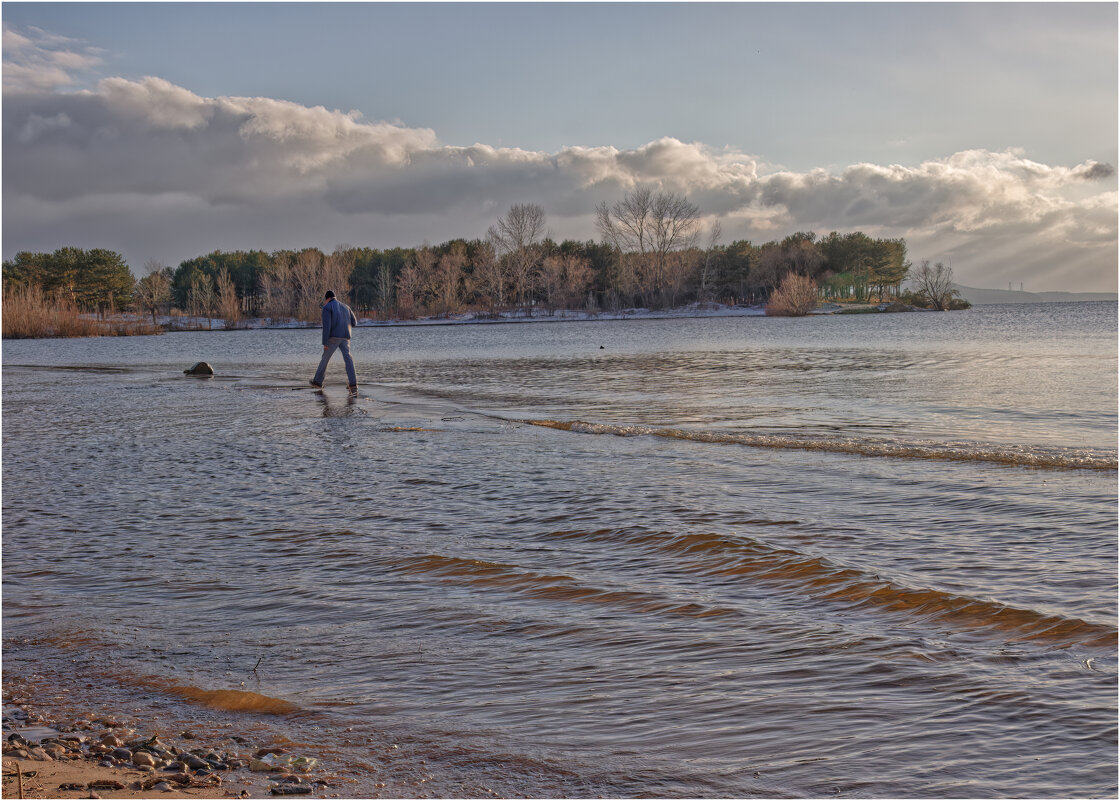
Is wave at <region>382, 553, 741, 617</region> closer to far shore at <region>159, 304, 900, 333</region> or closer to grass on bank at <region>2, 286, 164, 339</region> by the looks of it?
grass on bank at <region>2, 286, 164, 339</region>

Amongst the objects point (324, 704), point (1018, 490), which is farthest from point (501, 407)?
point (324, 704)

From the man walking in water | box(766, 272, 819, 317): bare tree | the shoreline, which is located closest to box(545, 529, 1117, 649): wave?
the shoreline

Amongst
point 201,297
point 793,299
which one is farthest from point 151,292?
point 793,299

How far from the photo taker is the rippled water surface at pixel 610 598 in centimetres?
406

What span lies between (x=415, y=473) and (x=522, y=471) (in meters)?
1.40

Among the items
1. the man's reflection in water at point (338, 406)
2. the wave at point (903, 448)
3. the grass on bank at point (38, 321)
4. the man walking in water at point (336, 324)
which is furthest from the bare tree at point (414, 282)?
the wave at point (903, 448)

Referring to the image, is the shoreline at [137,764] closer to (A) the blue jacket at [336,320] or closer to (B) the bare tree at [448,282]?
(A) the blue jacket at [336,320]

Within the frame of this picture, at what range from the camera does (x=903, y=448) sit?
12.5 m

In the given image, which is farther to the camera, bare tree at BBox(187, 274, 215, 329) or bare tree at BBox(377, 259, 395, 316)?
bare tree at BBox(377, 259, 395, 316)

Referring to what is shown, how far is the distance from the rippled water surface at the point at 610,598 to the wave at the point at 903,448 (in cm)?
8

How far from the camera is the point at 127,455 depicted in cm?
1333

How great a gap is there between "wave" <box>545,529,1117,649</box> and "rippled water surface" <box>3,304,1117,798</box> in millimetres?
29

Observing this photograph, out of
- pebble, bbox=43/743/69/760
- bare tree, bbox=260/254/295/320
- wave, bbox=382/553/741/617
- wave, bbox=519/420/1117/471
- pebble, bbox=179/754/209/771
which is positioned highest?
bare tree, bbox=260/254/295/320

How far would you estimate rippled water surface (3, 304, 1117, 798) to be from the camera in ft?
13.3
